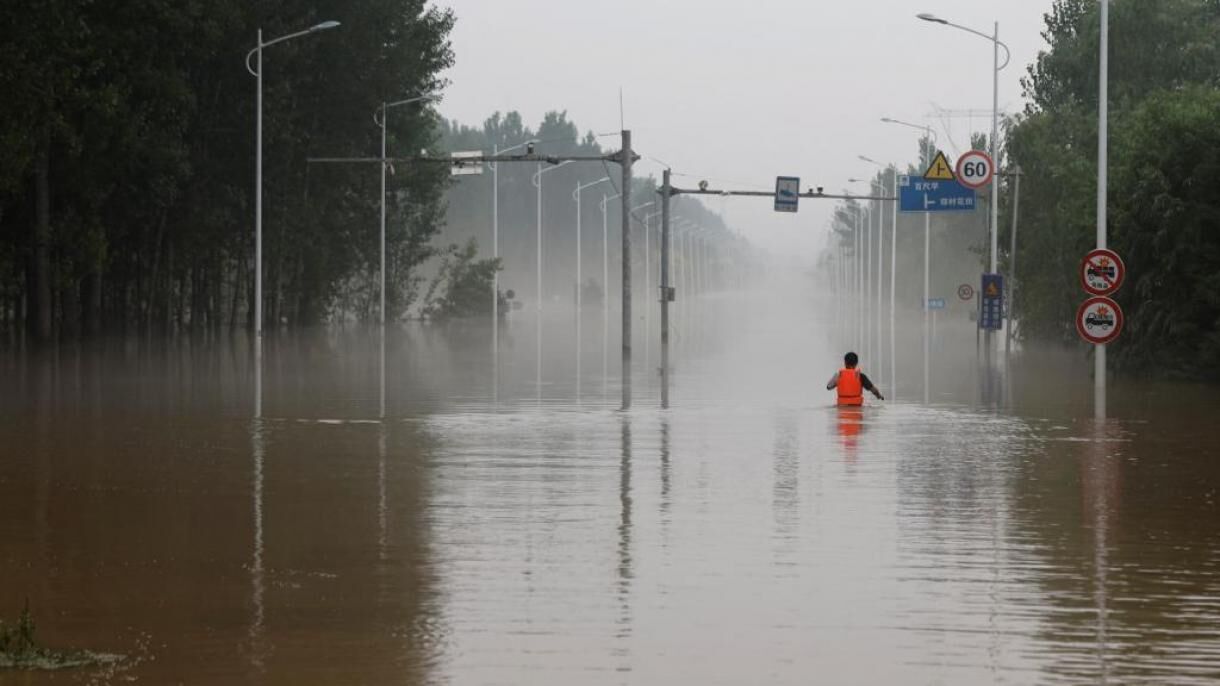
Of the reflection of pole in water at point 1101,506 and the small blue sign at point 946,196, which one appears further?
the small blue sign at point 946,196

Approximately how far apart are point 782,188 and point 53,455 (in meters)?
59.0

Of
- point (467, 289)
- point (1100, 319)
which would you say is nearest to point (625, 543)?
point (1100, 319)

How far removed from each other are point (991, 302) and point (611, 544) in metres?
46.8

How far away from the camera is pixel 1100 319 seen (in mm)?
33969

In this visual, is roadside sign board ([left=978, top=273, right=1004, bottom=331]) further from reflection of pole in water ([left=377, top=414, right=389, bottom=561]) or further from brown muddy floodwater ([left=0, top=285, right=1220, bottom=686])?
reflection of pole in water ([left=377, top=414, right=389, bottom=561])

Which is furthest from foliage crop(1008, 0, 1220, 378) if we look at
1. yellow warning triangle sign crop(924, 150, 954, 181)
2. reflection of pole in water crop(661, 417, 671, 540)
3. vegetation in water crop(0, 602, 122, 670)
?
vegetation in water crop(0, 602, 122, 670)

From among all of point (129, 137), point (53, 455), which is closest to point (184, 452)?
point (53, 455)

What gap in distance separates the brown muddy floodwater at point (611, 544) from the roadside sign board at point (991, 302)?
27078mm

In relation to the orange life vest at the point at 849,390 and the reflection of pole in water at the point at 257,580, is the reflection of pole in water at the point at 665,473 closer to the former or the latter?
the reflection of pole in water at the point at 257,580

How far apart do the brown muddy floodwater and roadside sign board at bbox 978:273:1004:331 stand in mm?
27078

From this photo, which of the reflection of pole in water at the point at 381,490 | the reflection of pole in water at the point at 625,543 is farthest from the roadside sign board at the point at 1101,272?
the reflection of pole in water at the point at 381,490

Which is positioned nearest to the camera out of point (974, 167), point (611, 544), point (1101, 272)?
point (611, 544)

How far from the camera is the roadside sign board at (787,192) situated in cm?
7925

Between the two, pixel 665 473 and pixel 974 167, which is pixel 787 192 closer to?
pixel 974 167
